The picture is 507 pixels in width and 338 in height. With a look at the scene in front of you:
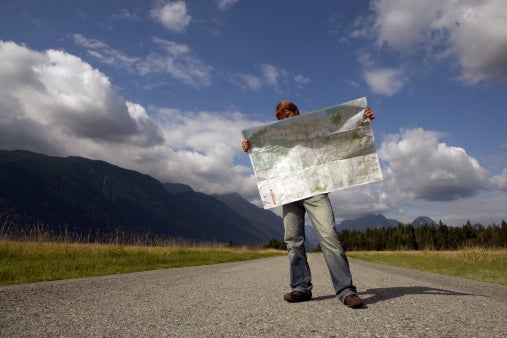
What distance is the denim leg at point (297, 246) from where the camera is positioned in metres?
4.35

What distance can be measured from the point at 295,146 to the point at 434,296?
9.36 feet

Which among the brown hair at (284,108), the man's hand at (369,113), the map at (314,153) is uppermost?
the brown hair at (284,108)

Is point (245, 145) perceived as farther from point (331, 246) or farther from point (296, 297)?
point (296, 297)

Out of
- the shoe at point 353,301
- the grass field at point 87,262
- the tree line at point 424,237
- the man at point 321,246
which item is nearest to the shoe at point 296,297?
the man at point 321,246

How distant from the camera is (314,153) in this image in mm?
4668

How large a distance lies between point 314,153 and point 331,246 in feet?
4.44

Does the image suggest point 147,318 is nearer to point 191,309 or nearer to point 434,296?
point 191,309

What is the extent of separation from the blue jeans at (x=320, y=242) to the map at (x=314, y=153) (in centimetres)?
18

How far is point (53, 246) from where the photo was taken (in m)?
12.1

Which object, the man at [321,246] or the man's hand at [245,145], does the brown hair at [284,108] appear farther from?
the man's hand at [245,145]

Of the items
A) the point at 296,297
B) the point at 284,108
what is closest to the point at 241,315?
the point at 296,297

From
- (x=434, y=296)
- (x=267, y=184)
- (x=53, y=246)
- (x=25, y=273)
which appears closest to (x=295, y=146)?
(x=267, y=184)

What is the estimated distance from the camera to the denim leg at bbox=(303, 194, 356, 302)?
3.88 metres

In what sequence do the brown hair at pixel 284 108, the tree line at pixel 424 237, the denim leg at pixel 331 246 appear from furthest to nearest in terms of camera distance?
the tree line at pixel 424 237
the brown hair at pixel 284 108
the denim leg at pixel 331 246
